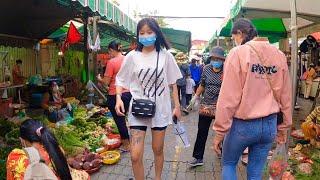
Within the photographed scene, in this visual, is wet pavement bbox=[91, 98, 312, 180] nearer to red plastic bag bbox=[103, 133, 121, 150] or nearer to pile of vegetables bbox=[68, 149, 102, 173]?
pile of vegetables bbox=[68, 149, 102, 173]

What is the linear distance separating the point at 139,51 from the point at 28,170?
2077mm

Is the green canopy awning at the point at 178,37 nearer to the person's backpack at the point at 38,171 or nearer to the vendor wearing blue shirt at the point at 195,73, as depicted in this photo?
the vendor wearing blue shirt at the point at 195,73

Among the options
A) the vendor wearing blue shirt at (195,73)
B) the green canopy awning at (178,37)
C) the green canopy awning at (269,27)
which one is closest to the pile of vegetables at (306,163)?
the green canopy awning at (269,27)

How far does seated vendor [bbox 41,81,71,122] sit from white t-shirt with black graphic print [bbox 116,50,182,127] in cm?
508

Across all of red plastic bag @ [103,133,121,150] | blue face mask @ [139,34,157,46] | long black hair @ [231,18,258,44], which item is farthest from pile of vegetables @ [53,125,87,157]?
long black hair @ [231,18,258,44]

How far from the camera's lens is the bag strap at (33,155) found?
3.07 metres

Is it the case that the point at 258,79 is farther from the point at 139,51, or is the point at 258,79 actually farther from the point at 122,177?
the point at 122,177

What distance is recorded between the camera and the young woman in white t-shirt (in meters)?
4.55

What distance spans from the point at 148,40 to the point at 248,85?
1.37 meters

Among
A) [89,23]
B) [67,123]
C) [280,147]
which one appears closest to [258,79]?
[280,147]

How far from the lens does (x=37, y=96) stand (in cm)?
1070

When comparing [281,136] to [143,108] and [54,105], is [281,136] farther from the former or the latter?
[54,105]

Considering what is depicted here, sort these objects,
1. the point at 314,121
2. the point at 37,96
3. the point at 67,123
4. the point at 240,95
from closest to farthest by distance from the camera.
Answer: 1. the point at 240,95
2. the point at 314,121
3. the point at 67,123
4. the point at 37,96

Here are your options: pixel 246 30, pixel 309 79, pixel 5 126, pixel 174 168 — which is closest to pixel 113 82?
pixel 174 168
